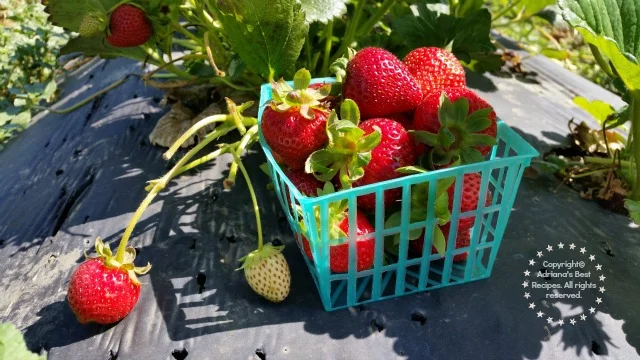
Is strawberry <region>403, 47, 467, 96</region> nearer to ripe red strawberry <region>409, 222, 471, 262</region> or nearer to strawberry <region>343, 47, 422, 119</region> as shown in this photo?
strawberry <region>343, 47, 422, 119</region>

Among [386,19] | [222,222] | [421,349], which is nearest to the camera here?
[421,349]

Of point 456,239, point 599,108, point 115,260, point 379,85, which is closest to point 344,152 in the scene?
point 379,85

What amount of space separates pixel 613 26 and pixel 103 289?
0.80 m

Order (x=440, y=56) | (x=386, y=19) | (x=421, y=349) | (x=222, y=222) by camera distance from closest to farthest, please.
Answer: (x=421, y=349) → (x=440, y=56) → (x=222, y=222) → (x=386, y=19)

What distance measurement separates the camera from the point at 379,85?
2.59 ft

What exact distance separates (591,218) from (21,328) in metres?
0.98

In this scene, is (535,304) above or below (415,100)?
below

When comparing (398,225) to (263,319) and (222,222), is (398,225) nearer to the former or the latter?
(263,319)

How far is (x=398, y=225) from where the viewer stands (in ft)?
2.52

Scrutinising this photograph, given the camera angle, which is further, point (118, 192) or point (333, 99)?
point (118, 192)

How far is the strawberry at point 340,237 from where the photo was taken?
0.72 m

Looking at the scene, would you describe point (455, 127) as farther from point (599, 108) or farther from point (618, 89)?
point (599, 108)

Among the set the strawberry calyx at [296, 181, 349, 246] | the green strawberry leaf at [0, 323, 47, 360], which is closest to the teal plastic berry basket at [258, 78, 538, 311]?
the strawberry calyx at [296, 181, 349, 246]

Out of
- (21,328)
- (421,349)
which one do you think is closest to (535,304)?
(421,349)
